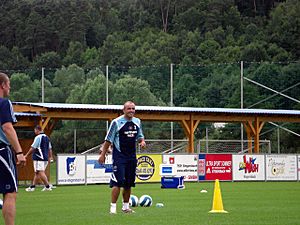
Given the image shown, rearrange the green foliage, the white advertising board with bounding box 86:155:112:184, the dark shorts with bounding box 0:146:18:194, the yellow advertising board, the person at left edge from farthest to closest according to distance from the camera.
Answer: the green foliage, the yellow advertising board, the white advertising board with bounding box 86:155:112:184, the dark shorts with bounding box 0:146:18:194, the person at left edge

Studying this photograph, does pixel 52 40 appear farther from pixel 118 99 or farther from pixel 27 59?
pixel 118 99

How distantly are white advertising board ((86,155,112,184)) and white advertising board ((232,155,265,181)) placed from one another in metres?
5.78

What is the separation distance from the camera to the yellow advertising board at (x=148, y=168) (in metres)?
33.8

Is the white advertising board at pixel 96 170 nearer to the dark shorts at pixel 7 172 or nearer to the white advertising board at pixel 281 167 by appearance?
the white advertising board at pixel 281 167

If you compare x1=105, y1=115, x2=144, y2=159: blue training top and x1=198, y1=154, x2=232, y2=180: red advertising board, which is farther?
x1=198, y1=154, x2=232, y2=180: red advertising board

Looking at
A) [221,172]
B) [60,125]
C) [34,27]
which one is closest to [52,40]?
[34,27]

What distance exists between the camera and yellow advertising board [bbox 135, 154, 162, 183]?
33750mm

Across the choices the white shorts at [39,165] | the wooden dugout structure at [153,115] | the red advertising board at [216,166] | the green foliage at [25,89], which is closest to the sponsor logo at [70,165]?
the wooden dugout structure at [153,115]

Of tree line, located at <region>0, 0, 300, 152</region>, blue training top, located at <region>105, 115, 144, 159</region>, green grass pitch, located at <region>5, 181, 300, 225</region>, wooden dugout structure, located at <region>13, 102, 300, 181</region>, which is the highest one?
tree line, located at <region>0, 0, 300, 152</region>

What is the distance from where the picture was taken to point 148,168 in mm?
34062

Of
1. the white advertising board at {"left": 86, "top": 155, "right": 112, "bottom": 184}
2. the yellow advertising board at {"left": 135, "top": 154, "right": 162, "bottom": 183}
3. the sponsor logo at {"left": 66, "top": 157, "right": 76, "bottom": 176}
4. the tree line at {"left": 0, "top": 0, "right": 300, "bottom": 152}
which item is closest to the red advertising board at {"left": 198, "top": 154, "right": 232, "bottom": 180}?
the yellow advertising board at {"left": 135, "top": 154, "right": 162, "bottom": 183}

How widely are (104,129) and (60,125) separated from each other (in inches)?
156

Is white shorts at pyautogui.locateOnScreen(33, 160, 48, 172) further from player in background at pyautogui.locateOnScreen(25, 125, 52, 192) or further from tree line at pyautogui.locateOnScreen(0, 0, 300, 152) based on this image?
tree line at pyautogui.locateOnScreen(0, 0, 300, 152)

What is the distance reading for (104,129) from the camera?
4938 centimetres
